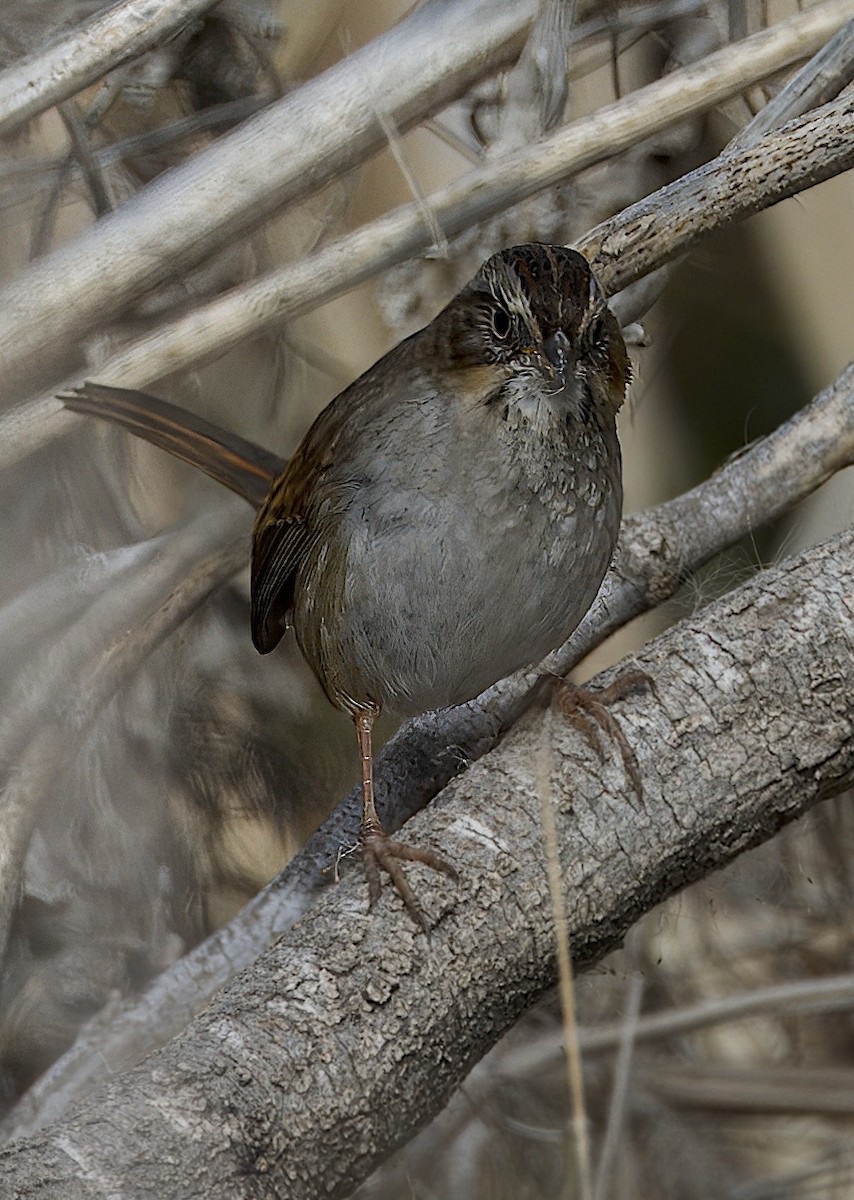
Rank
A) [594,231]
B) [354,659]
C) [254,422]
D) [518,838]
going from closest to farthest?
[518,838], [354,659], [594,231], [254,422]

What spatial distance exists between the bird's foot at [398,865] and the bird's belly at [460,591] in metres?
0.43

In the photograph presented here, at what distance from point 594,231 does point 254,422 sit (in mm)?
1069

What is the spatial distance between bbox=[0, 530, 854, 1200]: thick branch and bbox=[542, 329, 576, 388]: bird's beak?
49cm

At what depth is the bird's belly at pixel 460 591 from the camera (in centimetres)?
209

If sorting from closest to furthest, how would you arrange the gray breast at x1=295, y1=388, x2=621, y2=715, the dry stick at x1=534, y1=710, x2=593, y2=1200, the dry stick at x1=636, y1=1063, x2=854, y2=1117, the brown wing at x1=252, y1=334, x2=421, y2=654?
1. the dry stick at x1=534, y1=710, x2=593, y2=1200
2. the gray breast at x1=295, y1=388, x2=621, y2=715
3. the brown wing at x1=252, y1=334, x2=421, y2=654
4. the dry stick at x1=636, y1=1063, x2=854, y2=1117

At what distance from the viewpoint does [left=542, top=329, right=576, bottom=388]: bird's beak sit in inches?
75.9

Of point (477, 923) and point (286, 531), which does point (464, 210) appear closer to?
point (286, 531)

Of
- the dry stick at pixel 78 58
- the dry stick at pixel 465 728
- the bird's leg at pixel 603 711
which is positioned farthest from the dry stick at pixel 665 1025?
the dry stick at pixel 78 58

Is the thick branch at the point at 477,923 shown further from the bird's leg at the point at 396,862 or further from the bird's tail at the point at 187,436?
the bird's tail at the point at 187,436

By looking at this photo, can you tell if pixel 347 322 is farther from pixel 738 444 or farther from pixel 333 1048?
pixel 333 1048

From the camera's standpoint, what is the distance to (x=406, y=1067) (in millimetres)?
1714

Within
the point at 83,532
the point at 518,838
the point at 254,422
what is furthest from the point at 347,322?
the point at 518,838

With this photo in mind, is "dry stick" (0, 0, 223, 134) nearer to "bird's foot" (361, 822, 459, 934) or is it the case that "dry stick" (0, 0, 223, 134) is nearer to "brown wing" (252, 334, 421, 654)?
"brown wing" (252, 334, 421, 654)

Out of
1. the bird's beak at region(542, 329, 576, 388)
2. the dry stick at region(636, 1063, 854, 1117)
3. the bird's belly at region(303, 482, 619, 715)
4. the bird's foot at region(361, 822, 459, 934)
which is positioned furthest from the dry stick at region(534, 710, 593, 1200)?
the dry stick at region(636, 1063, 854, 1117)
